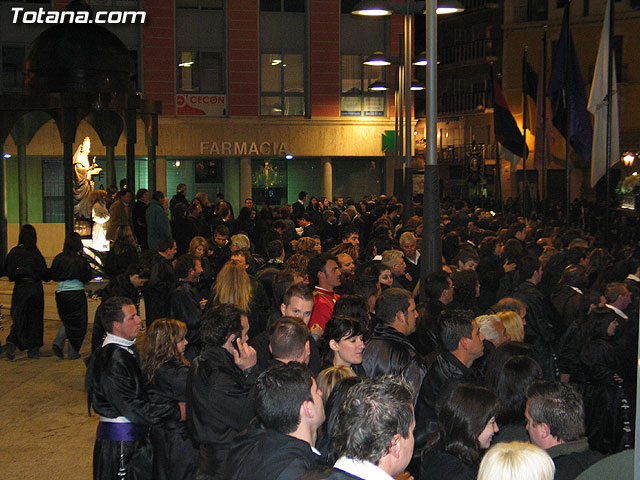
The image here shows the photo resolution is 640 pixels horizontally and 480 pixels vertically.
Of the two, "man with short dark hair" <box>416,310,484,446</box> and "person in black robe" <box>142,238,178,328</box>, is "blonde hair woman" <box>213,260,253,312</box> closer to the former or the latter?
"man with short dark hair" <box>416,310,484,446</box>

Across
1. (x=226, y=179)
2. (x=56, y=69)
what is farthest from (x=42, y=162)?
(x=56, y=69)

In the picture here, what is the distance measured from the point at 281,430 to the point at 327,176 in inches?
1334

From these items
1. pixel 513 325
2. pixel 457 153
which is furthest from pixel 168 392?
pixel 457 153

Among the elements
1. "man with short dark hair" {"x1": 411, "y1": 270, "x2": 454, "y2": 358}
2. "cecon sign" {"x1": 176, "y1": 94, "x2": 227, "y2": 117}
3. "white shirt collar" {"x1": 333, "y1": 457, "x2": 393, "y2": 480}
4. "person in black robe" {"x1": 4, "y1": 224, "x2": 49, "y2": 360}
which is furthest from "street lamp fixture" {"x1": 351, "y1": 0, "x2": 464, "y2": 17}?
"cecon sign" {"x1": 176, "y1": 94, "x2": 227, "y2": 117}

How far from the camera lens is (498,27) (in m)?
52.0

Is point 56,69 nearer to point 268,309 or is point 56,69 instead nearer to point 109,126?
point 109,126

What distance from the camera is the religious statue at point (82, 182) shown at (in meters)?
22.6

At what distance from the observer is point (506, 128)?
91.9 feet

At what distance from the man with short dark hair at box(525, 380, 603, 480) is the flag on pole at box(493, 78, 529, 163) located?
23650mm

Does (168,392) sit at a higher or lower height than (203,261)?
lower

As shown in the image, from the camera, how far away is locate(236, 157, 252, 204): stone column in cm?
3731

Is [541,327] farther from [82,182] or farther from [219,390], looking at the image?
[82,182]

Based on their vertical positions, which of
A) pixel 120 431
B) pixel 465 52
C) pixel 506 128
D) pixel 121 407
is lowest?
pixel 120 431

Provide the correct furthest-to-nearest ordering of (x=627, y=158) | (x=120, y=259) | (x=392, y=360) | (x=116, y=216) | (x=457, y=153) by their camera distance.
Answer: (x=457, y=153), (x=627, y=158), (x=116, y=216), (x=120, y=259), (x=392, y=360)
